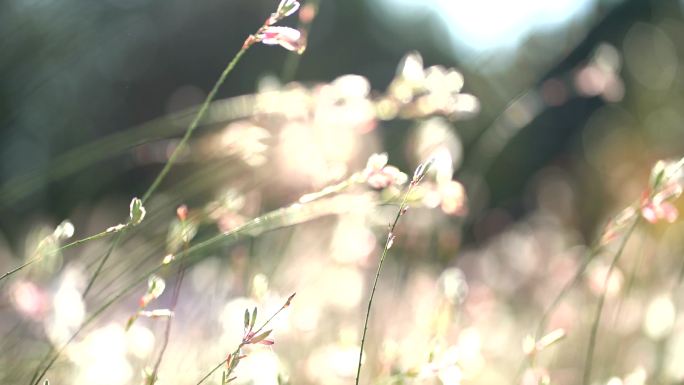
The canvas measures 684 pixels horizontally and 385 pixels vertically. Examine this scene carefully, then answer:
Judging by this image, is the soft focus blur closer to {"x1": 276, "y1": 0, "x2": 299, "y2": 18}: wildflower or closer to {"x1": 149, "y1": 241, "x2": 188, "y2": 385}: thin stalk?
{"x1": 149, "y1": 241, "x2": 188, "y2": 385}: thin stalk

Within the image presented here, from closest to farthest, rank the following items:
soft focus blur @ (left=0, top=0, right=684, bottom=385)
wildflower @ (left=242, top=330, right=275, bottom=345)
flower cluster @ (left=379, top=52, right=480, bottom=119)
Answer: wildflower @ (left=242, top=330, right=275, bottom=345) < soft focus blur @ (left=0, top=0, right=684, bottom=385) < flower cluster @ (left=379, top=52, right=480, bottom=119)

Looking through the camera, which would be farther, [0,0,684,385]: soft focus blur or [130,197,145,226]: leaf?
[0,0,684,385]: soft focus blur

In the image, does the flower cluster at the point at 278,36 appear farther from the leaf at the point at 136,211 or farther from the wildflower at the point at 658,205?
the wildflower at the point at 658,205

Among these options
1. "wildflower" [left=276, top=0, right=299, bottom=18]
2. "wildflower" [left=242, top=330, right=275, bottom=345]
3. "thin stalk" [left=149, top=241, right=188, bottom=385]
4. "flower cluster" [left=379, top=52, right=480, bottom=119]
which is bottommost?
"wildflower" [left=242, top=330, right=275, bottom=345]

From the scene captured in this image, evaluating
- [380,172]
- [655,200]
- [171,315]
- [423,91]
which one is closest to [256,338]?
[171,315]

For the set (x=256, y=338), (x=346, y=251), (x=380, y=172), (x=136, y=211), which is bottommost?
(x=256, y=338)

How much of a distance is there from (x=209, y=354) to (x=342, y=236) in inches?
13.3

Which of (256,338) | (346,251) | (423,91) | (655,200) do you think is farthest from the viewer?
(346,251)

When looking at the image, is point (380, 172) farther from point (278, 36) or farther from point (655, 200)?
point (655, 200)

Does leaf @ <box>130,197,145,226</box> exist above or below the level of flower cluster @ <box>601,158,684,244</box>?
below

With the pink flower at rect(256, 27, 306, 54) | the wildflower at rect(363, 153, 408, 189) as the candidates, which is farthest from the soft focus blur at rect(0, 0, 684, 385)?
the pink flower at rect(256, 27, 306, 54)

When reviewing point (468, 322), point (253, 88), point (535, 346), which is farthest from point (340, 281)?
point (253, 88)

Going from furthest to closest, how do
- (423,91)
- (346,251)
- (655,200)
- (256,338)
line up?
1. (346,251)
2. (423,91)
3. (655,200)
4. (256,338)

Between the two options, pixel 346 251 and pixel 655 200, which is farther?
pixel 346 251
